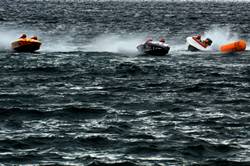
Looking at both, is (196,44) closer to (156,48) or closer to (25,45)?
(156,48)

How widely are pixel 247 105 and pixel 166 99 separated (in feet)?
12.6

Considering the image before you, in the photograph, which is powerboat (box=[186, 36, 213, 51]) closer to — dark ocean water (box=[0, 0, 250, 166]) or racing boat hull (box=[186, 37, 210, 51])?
racing boat hull (box=[186, 37, 210, 51])

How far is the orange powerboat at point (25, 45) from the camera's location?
48.6m

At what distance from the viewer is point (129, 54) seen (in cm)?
5138

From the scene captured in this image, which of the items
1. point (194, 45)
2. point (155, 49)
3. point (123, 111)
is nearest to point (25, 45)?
point (155, 49)

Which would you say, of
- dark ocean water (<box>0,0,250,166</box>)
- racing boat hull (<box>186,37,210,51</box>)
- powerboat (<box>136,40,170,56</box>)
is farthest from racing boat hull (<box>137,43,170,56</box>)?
racing boat hull (<box>186,37,210,51</box>)

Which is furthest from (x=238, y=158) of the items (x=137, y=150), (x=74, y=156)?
(x=74, y=156)

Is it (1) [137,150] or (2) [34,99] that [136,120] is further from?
(2) [34,99]

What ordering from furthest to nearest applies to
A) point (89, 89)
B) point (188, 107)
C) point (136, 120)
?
point (89, 89)
point (188, 107)
point (136, 120)

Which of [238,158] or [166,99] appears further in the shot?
[166,99]

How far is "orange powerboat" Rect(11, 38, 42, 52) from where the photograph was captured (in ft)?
159

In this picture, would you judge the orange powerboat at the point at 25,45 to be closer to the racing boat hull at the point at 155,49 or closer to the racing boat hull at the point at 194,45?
the racing boat hull at the point at 155,49

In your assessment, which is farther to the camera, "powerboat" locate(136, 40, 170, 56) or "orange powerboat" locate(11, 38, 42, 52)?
"powerboat" locate(136, 40, 170, 56)

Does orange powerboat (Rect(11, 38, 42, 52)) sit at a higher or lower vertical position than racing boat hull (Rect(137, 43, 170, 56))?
higher
